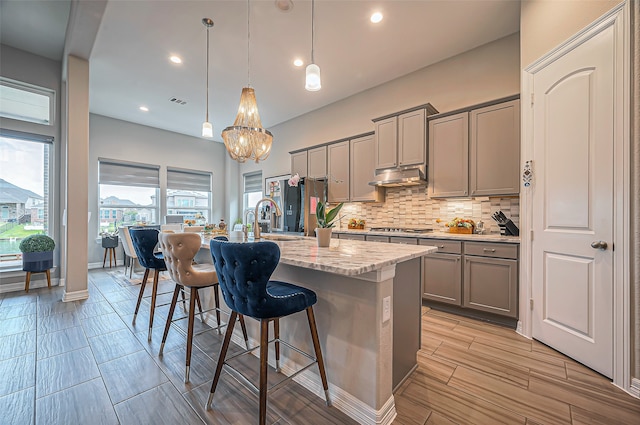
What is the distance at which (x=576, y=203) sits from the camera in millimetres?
2078

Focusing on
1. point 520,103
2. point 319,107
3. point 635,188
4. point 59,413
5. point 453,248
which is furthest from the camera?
point 319,107

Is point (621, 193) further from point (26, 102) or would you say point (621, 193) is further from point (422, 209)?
point (26, 102)

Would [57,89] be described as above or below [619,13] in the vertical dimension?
above

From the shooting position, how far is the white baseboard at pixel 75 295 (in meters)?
3.35

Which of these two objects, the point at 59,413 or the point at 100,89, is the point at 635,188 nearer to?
the point at 59,413

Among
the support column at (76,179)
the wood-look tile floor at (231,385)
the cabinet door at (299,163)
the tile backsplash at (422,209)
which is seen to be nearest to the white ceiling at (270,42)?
the support column at (76,179)

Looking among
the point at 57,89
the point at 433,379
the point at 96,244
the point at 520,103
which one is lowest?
the point at 433,379

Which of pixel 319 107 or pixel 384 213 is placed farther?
pixel 319 107

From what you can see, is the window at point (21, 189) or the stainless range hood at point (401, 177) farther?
the window at point (21, 189)

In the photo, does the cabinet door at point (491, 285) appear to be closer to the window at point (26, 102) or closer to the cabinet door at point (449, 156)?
the cabinet door at point (449, 156)

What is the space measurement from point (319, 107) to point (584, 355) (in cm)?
510

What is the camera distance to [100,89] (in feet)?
14.7

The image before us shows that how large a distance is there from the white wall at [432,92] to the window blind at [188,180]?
2987mm

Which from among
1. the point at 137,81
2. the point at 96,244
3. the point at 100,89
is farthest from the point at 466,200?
the point at 96,244
